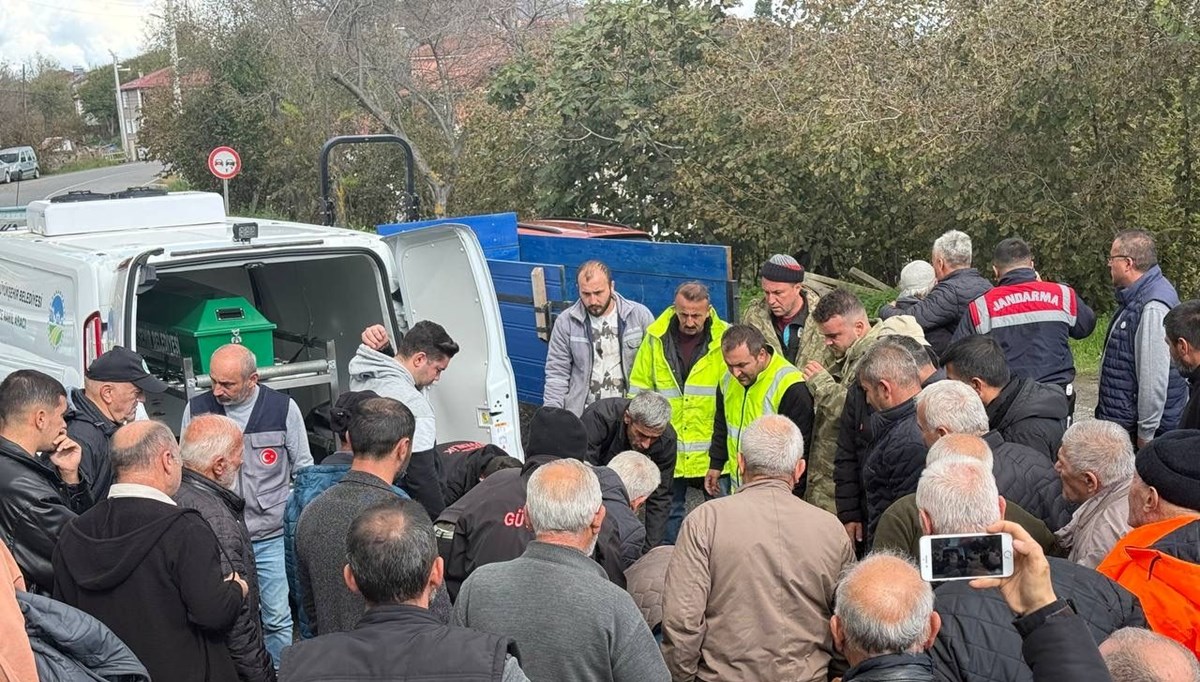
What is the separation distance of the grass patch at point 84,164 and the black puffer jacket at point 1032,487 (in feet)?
187

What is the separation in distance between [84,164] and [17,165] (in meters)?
13.2

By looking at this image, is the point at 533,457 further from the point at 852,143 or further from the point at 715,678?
the point at 852,143

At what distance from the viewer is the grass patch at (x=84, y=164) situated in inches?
2184

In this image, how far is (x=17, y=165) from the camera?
45.5 m

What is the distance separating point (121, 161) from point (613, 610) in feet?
203

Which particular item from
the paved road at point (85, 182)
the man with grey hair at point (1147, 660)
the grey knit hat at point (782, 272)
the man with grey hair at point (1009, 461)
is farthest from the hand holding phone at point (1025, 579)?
the paved road at point (85, 182)

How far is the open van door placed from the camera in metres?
6.42

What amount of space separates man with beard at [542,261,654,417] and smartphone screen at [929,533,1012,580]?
154 inches

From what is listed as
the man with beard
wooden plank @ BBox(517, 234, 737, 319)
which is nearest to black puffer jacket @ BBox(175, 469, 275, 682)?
the man with beard

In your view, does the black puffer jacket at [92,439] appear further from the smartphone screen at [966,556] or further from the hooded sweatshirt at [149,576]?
the smartphone screen at [966,556]

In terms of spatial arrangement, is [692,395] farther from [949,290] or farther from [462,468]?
[949,290]

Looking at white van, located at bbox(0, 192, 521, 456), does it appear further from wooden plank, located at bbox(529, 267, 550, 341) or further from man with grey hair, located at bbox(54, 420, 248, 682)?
man with grey hair, located at bbox(54, 420, 248, 682)

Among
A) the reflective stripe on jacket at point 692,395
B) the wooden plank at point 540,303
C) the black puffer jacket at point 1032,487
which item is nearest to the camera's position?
the black puffer jacket at point 1032,487

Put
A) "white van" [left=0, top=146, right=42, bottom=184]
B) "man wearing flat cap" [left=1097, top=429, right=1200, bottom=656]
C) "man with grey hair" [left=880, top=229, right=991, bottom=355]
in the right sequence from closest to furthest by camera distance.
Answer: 1. "man wearing flat cap" [left=1097, top=429, right=1200, bottom=656]
2. "man with grey hair" [left=880, top=229, right=991, bottom=355]
3. "white van" [left=0, top=146, right=42, bottom=184]
